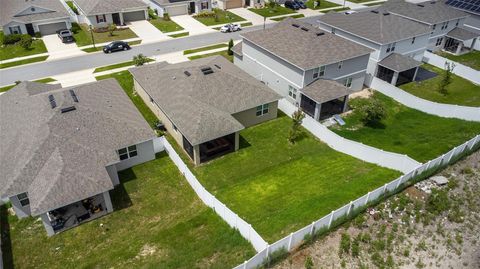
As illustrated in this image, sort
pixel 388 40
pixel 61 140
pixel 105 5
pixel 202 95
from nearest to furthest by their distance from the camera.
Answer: pixel 61 140 < pixel 202 95 < pixel 388 40 < pixel 105 5

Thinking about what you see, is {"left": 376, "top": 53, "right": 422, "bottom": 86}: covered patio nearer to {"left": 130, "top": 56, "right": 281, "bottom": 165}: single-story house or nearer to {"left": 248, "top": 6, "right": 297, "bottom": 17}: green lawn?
{"left": 130, "top": 56, "right": 281, "bottom": 165}: single-story house

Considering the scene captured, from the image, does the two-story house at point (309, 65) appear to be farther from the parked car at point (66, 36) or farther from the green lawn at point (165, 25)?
the parked car at point (66, 36)

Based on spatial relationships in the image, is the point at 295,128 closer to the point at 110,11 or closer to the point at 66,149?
the point at 66,149

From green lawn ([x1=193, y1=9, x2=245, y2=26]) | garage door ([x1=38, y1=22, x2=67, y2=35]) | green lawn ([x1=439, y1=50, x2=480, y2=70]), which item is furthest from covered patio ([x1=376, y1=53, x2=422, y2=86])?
garage door ([x1=38, y1=22, x2=67, y2=35])

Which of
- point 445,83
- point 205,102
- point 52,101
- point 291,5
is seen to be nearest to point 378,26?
point 445,83

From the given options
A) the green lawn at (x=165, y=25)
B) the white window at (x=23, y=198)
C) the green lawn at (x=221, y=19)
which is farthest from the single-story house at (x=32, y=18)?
the white window at (x=23, y=198)
